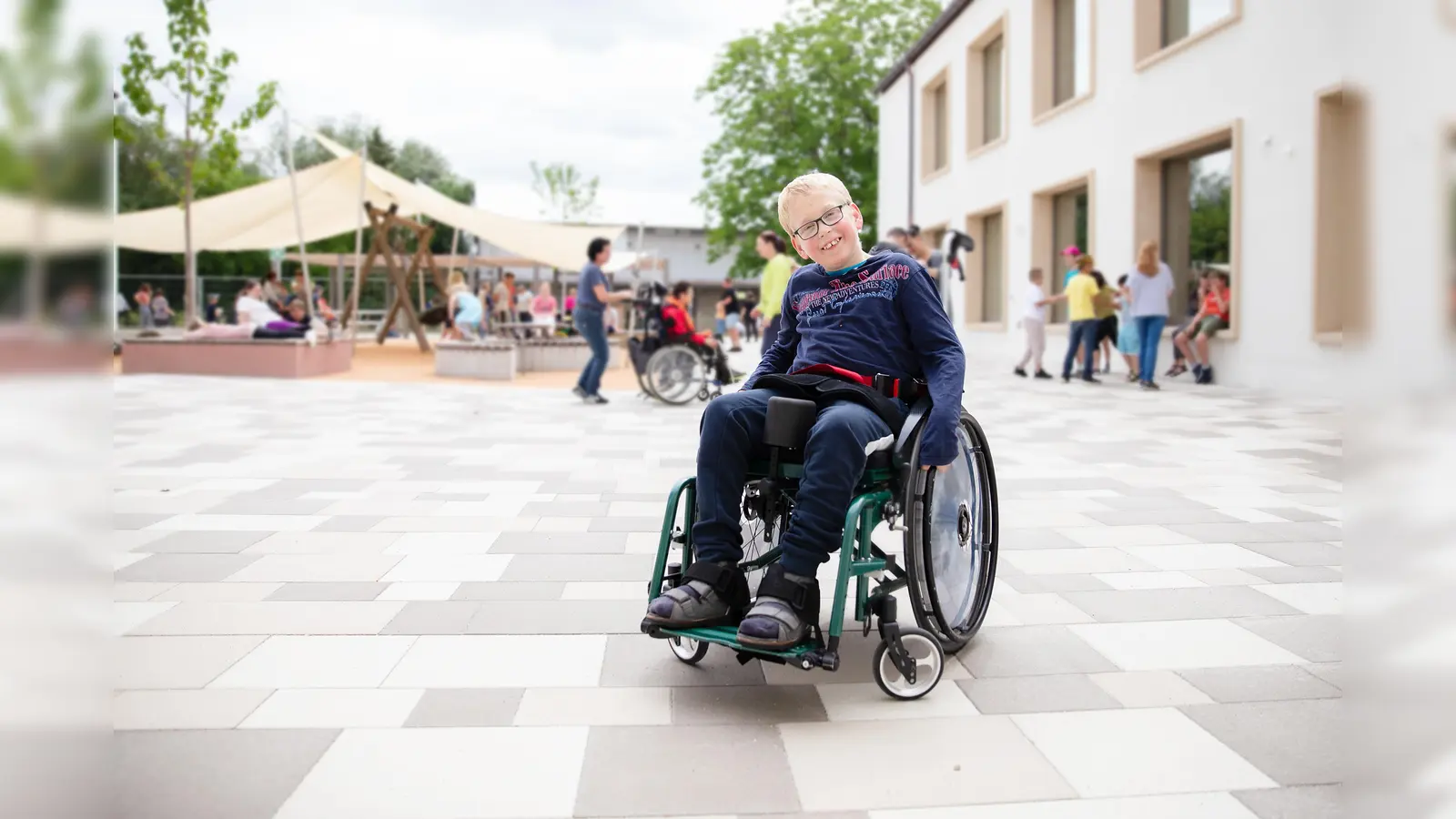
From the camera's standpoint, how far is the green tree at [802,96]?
31.8m

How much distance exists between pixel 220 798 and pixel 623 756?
2.77 feet

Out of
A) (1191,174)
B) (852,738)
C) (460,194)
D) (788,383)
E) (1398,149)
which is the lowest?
(852,738)

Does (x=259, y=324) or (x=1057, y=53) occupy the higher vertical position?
(x=1057, y=53)

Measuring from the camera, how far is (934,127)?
27.3 metres

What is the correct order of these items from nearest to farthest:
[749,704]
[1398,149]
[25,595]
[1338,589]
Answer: [1398,149] < [749,704] < [25,595] < [1338,589]

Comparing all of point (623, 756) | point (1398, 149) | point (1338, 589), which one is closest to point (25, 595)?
point (623, 756)

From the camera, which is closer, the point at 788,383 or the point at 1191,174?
the point at 788,383

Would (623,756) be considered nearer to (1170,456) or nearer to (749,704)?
(749,704)

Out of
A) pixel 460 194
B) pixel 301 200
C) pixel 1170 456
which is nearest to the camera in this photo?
pixel 1170 456

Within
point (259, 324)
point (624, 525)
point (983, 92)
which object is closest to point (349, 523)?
point (624, 525)

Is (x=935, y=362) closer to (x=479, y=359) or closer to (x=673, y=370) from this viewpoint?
(x=673, y=370)

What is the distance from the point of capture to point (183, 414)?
10398 millimetres

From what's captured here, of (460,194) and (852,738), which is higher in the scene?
(460,194)

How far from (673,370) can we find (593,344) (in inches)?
35.9
